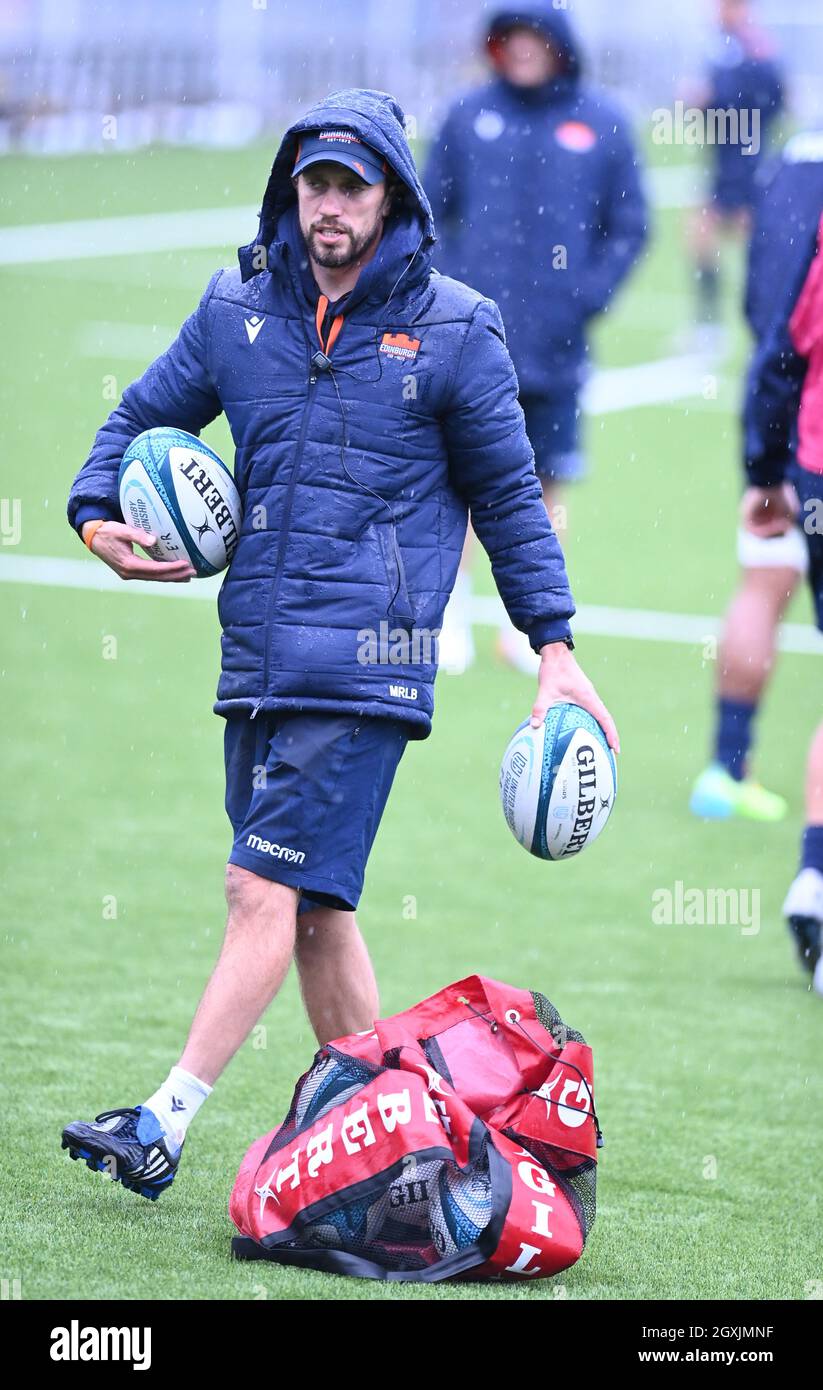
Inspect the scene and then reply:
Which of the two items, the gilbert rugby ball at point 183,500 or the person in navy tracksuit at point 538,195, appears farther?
the person in navy tracksuit at point 538,195

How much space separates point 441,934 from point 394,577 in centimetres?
248

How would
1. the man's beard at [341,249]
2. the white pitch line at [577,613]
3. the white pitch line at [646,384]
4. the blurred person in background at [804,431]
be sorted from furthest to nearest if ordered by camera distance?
the white pitch line at [646,384]
the white pitch line at [577,613]
the blurred person in background at [804,431]
the man's beard at [341,249]

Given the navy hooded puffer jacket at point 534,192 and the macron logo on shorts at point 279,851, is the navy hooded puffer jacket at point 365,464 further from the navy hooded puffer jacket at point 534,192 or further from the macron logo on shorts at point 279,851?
the navy hooded puffer jacket at point 534,192

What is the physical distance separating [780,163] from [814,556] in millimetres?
1398

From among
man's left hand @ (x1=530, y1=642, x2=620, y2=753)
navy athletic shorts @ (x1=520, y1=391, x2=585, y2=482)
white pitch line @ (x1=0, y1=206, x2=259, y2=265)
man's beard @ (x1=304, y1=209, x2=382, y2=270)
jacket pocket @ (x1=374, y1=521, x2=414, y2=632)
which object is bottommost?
man's left hand @ (x1=530, y1=642, x2=620, y2=753)

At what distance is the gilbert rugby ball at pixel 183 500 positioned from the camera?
5.10 meters

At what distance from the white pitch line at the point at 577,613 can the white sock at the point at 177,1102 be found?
6.50 meters

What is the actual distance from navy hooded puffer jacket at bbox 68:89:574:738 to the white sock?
2.63 ft

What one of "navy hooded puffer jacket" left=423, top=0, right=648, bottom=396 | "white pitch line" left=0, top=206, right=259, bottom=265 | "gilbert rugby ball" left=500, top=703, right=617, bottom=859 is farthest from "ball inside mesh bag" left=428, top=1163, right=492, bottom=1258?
"white pitch line" left=0, top=206, right=259, bottom=265

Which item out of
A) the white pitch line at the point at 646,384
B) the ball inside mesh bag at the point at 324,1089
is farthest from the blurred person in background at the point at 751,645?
the white pitch line at the point at 646,384

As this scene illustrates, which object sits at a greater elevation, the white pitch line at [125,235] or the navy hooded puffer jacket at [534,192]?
the white pitch line at [125,235]

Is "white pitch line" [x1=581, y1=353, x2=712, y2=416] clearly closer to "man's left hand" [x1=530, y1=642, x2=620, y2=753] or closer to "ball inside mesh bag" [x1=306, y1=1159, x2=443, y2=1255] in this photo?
"man's left hand" [x1=530, y1=642, x2=620, y2=753]

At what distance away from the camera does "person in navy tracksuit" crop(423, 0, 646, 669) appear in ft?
33.4

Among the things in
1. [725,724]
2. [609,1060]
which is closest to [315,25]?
[725,724]
